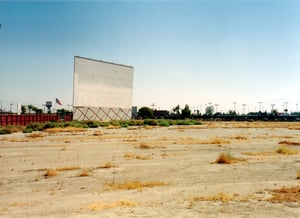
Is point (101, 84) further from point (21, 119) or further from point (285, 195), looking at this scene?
point (285, 195)

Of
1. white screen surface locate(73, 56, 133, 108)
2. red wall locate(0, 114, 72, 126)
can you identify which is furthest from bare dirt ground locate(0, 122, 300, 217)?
white screen surface locate(73, 56, 133, 108)

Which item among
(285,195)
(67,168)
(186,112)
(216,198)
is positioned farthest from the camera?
(186,112)

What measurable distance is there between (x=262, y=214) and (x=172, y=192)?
10.1 feet

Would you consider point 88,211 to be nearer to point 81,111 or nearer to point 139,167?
point 139,167

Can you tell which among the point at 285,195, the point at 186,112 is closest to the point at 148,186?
the point at 285,195

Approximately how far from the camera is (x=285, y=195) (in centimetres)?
1004

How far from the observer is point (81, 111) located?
6372 cm

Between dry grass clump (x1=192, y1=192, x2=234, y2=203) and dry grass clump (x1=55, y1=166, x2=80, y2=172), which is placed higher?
dry grass clump (x1=192, y1=192, x2=234, y2=203)

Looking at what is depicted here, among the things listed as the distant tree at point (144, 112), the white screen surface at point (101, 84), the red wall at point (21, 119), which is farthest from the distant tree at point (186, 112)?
the red wall at point (21, 119)

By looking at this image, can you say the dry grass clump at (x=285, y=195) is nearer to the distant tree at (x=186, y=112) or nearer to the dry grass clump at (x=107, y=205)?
the dry grass clump at (x=107, y=205)

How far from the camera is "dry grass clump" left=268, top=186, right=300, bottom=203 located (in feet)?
31.2

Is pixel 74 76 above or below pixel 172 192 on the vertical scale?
above

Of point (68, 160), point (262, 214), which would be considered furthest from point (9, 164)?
point (262, 214)

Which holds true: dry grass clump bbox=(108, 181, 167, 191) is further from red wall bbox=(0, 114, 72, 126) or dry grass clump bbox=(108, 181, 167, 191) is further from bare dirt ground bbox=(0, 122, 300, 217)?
red wall bbox=(0, 114, 72, 126)
